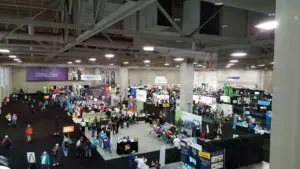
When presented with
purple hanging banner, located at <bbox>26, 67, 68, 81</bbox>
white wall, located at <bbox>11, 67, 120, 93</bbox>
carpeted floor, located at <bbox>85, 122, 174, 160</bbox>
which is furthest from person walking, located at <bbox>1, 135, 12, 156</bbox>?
white wall, located at <bbox>11, 67, 120, 93</bbox>

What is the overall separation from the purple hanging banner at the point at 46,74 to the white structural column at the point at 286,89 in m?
43.5

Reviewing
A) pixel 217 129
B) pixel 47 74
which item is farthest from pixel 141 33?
pixel 47 74

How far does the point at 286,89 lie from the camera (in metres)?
1.63

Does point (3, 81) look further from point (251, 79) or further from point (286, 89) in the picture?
point (251, 79)

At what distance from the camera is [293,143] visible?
1597 millimetres

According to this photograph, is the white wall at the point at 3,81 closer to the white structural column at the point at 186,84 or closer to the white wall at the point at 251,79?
the white structural column at the point at 186,84

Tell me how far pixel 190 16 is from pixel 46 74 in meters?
39.1

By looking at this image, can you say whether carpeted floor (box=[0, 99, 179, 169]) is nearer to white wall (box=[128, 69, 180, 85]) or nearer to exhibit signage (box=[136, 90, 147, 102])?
exhibit signage (box=[136, 90, 147, 102])

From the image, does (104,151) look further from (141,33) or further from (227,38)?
(227,38)

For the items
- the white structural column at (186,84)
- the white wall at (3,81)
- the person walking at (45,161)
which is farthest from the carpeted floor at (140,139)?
the white wall at (3,81)

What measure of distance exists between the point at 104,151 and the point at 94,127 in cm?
400

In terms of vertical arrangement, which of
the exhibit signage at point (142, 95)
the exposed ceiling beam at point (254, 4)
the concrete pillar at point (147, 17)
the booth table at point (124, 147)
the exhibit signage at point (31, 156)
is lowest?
the booth table at point (124, 147)

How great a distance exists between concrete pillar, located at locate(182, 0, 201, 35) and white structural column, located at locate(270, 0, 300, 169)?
5.64 m

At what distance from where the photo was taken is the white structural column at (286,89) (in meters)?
1.56
